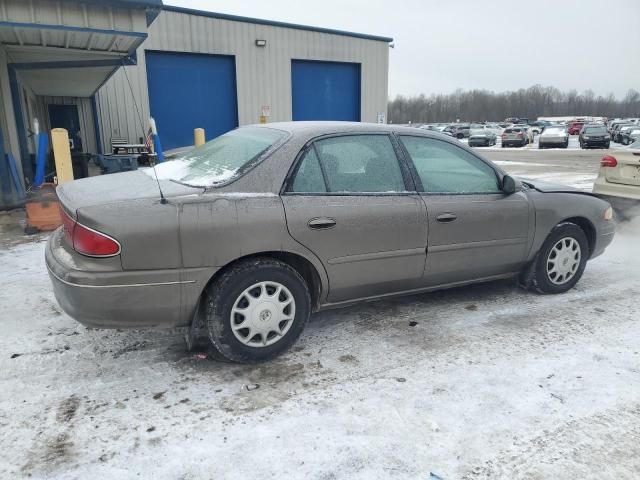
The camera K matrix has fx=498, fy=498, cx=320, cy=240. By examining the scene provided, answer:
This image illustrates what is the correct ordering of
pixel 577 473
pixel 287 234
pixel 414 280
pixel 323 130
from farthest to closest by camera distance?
pixel 414 280, pixel 323 130, pixel 287 234, pixel 577 473

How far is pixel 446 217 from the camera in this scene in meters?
3.79

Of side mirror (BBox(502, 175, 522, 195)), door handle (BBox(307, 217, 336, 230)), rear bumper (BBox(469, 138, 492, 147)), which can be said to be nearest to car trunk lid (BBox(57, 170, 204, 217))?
door handle (BBox(307, 217, 336, 230))

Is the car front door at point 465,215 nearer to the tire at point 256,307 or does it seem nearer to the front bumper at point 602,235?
the front bumper at point 602,235

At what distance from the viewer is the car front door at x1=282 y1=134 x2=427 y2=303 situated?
3299 millimetres

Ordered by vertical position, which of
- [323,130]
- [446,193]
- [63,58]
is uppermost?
[63,58]

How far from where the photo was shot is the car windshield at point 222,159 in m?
3.29

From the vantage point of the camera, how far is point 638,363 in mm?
3295

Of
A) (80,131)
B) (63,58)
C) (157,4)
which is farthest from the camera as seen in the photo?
(80,131)

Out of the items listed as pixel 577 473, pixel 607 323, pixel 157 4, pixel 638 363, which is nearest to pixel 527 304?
pixel 607 323

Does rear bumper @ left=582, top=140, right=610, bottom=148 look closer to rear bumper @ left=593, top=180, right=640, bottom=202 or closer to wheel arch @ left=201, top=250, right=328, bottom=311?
rear bumper @ left=593, top=180, right=640, bottom=202

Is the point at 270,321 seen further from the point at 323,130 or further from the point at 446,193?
the point at 446,193

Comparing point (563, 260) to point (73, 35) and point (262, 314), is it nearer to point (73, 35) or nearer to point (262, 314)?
point (262, 314)

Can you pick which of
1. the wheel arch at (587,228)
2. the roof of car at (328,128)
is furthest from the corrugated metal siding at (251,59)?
the wheel arch at (587,228)

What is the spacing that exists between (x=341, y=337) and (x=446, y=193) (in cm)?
137
